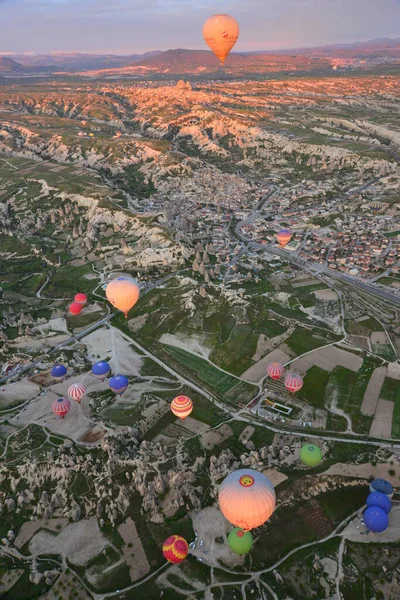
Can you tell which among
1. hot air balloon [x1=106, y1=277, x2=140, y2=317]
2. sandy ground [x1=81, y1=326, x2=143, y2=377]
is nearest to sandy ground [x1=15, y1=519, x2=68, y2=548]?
sandy ground [x1=81, y1=326, x2=143, y2=377]

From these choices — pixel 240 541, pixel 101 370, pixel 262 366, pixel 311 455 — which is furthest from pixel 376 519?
pixel 101 370

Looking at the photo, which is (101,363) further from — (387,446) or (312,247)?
(312,247)

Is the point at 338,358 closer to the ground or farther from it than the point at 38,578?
farther from it

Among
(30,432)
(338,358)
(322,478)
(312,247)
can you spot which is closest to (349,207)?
(312,247)

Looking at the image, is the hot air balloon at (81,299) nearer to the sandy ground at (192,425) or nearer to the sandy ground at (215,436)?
the sandy ground at (192,425)

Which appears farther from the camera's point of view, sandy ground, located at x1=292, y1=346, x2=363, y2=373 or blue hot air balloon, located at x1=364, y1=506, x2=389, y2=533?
sandy ground, located at x1=292, y1=346, x2=363, y2=373

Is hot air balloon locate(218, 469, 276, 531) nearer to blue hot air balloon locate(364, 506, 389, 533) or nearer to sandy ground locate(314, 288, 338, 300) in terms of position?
blue hot air balloon locate(364, 506, 389, 533)

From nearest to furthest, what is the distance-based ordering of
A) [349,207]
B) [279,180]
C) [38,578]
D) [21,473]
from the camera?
[38,578] → [21,473] → [349,207] → [279,180]
